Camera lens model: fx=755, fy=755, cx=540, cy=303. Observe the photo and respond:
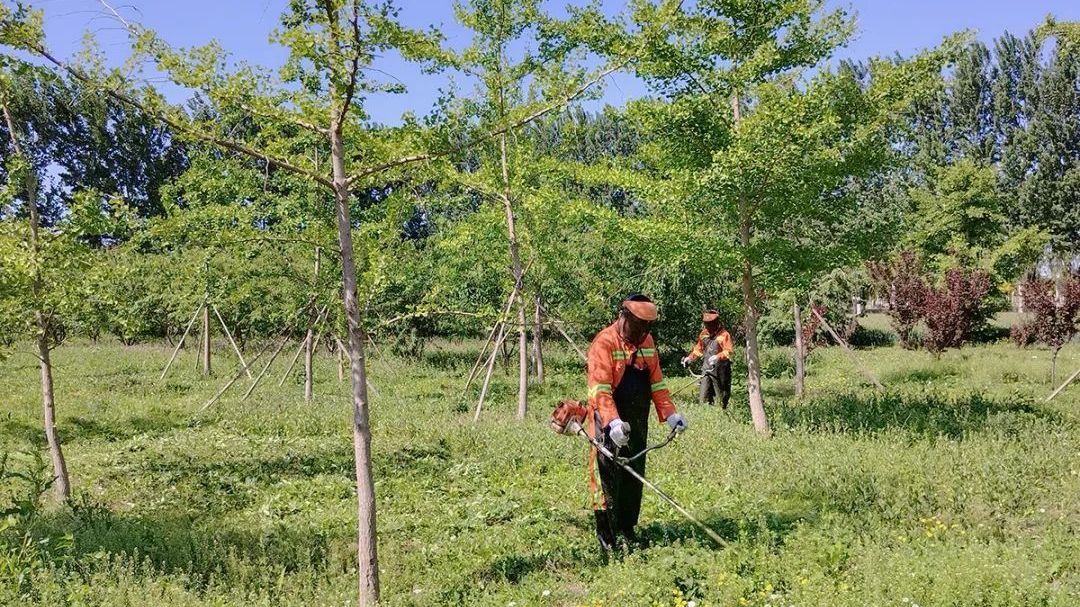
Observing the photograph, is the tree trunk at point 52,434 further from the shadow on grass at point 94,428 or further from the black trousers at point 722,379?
the black trousers at point 722,379

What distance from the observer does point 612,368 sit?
6598mm

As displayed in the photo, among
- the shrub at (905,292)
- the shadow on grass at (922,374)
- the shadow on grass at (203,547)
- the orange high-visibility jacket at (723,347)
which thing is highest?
the shrub at (905,292)

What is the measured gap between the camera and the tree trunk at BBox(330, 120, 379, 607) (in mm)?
5234

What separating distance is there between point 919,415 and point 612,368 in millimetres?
6432

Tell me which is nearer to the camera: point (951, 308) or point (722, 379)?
point (722, 379)

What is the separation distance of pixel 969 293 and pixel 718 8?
549 inches

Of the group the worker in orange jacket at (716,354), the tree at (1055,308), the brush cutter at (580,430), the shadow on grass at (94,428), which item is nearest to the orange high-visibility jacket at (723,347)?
the worker in orange jacket at (716,354)

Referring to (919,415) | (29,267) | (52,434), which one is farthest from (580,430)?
(919,415)

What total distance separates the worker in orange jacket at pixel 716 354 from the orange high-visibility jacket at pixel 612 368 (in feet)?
22.8

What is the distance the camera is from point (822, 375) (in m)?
20.3

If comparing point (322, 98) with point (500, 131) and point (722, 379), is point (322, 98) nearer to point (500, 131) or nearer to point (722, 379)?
point (500, 131)

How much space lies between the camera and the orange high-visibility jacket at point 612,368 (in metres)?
6.40

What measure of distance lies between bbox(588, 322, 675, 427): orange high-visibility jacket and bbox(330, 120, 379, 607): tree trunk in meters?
2.02

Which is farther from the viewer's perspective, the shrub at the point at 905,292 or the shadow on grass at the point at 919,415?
the shrub at the point at 905,292
